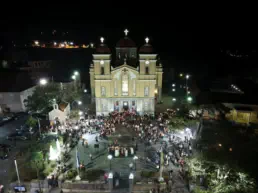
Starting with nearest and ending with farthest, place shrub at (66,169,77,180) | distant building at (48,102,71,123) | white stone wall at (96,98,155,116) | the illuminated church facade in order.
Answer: shrub at (66,169,77,180) → distant building at (48,102,71,123) → the illuminated church facade → white stone wall at (96,98,155,116)

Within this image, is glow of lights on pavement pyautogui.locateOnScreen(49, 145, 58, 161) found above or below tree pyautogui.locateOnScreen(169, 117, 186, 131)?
below

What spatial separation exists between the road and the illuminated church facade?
38.8 feet

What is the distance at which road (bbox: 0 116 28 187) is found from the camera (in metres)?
19.0

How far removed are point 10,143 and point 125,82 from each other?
17405 mm

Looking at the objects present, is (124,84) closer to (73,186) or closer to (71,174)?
(71,174)

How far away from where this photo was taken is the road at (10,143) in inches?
749

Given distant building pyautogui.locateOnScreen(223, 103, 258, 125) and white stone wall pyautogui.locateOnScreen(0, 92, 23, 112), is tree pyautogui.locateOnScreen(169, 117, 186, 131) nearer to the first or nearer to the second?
distant building pyautogui.locateOnScreen(223, 103, 258, 125)

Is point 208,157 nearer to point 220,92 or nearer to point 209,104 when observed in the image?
point 209,104

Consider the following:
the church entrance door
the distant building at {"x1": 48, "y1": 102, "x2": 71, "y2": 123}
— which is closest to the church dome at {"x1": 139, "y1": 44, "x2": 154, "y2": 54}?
the church entrance door

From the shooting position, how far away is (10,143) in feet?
81.6

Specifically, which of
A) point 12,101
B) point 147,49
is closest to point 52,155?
point 12,101

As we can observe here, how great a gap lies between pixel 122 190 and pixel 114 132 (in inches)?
417

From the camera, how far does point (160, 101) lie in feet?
124

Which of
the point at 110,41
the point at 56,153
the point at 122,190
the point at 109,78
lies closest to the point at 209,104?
the point at 109,78
